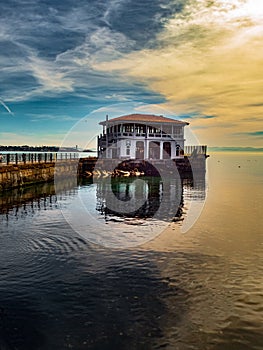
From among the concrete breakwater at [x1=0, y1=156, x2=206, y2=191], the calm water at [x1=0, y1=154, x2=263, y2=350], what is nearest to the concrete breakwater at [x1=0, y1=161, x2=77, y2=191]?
the concrete breakwater at [x1=0, y1=156, x2=206, y2=191]

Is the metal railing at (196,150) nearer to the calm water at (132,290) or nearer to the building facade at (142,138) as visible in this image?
the building facade at (142,138)

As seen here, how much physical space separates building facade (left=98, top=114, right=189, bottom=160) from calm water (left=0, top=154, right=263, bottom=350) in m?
43.8

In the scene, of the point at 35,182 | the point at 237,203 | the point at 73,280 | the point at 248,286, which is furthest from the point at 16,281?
the point at 35,182

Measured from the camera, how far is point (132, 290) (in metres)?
10.8

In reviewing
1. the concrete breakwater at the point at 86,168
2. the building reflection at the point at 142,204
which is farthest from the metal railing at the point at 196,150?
the building reflection at the point at 142,204

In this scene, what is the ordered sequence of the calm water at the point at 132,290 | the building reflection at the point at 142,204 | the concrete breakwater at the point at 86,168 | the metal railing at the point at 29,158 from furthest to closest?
the metal railing at the point at 29,158 < the concrete breakwater at the point at 86,168 < the building reflection at the point at 142,204 < the calm water at the point at 132,290

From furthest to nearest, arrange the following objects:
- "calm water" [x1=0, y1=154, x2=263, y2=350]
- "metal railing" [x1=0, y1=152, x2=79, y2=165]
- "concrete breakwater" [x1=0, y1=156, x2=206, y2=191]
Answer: "metal railing" [x1=0, y1=152, x2=79, y2=165], "concrete breakwater" [x1=0, y1=156, x2=206, y2=191], "calm water" [x1=0, y1=154, x2=263, y2=350]

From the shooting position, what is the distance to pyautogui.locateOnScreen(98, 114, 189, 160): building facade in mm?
62719

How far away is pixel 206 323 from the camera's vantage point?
8.89m

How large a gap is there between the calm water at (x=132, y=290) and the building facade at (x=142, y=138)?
43.8 metres

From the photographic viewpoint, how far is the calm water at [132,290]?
8.20m

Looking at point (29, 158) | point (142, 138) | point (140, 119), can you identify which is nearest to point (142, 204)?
point (29, 158)

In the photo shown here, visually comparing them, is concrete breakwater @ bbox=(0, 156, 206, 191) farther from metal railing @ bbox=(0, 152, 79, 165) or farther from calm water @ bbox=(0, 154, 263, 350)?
calm water @ bbox=(0, 154, 263, 350)

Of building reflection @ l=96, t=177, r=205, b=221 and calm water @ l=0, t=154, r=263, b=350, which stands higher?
building reflection @ l=96, t=177, r=205, b=221
